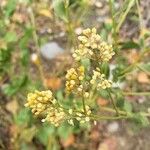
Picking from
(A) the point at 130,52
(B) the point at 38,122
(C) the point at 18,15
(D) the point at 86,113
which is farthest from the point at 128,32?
(D) the point at 86,113

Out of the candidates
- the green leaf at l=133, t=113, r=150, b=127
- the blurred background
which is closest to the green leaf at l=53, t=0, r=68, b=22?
the blurred background

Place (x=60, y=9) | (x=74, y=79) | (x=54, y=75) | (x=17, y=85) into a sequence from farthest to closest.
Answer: (x=54, y=75) → (x=17, y=85) → (x=60, y=9) → (x=74, y=79)

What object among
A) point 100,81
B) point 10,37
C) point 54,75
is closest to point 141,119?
point 100,81

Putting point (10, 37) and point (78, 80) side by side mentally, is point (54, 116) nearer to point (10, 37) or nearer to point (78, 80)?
point (78, 80)

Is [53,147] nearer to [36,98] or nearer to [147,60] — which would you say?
[147,60]

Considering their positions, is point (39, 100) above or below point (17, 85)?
above

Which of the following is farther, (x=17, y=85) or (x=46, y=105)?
(x=17, y=85)

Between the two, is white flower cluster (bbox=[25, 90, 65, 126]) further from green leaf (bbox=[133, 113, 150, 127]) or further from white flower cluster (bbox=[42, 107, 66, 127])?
green leaf (bbox=[133, 113, 150, 127])
